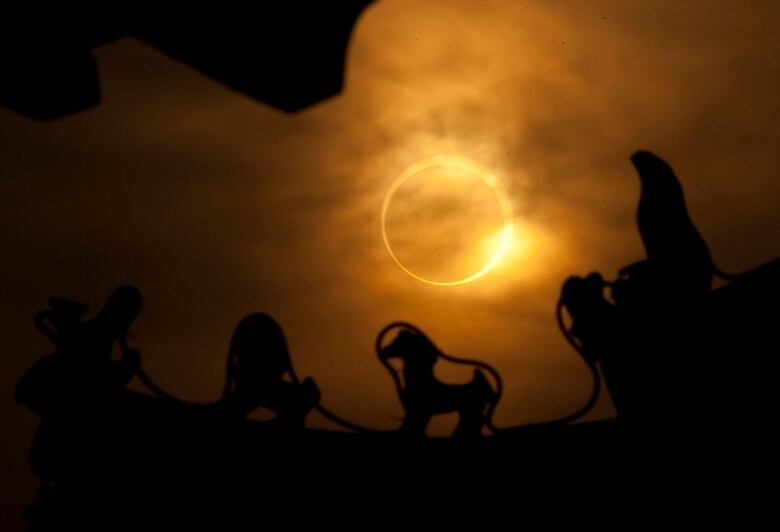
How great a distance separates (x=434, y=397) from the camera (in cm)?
845

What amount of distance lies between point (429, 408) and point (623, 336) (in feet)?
8.50

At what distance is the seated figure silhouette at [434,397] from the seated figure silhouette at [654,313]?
1.50m

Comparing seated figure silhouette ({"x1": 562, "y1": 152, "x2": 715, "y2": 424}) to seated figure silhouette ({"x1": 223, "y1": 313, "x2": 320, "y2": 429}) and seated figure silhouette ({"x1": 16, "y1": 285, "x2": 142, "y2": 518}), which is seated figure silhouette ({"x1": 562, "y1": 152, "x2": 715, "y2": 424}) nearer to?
seated figure silhouette ({"x1": 223, "y1": 313, "x2": 320, "y2": 429})

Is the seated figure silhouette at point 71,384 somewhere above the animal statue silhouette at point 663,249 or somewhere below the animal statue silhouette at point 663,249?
below

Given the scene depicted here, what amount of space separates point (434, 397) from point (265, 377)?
2.21 meters

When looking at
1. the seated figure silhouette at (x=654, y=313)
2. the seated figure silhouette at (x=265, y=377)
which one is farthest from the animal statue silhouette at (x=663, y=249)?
the seated figure silhouette at (x=265, y=377)

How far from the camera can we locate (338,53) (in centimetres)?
214

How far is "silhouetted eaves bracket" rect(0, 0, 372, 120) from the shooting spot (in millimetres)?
→ 2076

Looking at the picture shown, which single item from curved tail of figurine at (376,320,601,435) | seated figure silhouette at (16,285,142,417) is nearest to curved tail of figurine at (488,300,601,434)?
curved tail of figurine at (376,320,601,435)

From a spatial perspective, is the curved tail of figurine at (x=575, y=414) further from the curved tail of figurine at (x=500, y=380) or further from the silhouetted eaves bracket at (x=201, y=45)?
the silhouetted eaves bracket at (x=201, y=45)

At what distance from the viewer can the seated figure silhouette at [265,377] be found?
8383 mm

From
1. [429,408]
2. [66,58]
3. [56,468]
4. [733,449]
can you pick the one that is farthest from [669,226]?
[56,468]

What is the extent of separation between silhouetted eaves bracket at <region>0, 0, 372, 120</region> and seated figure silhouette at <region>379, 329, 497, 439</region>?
6281 millimetres

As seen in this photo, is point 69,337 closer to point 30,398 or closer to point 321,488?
point 30,398
